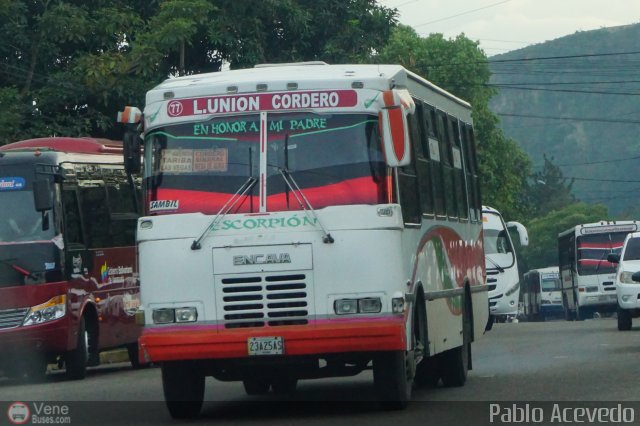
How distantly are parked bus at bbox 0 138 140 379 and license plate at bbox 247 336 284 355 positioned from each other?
8.14m

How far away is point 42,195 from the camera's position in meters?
20.1

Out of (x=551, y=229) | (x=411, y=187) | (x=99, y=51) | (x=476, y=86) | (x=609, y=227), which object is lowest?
(x=411, y=187)

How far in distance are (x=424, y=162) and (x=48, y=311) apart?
24.8 feet

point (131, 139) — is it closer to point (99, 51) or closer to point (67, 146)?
point (67, 146)

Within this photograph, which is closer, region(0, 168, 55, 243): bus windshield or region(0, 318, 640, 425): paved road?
region(0, 318, 640, 425): paved road

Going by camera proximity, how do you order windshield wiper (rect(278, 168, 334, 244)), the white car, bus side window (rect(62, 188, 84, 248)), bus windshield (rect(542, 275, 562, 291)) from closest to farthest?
windshield wiper (rect(278, 168, 334, 244)) < bus side window (rect(62, 188, 84, 248)) < the white car < bus windshield (rect(542, 275, 562, 291))

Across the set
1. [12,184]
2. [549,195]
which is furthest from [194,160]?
[549,195]

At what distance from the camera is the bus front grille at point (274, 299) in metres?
12.7

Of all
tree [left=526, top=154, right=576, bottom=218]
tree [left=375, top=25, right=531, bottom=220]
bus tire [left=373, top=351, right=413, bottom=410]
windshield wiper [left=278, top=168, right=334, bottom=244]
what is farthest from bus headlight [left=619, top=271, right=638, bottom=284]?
tree [left=526, top=154, right=576, bottom=218]

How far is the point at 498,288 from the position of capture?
126ft

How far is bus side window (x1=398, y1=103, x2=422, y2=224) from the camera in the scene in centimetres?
1338

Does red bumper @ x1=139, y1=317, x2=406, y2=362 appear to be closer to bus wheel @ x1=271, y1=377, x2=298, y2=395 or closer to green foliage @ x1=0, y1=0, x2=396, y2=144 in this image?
bus wheel @ x1=271, y1=377, x2=298, y2=395

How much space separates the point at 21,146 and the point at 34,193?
2.90 meters

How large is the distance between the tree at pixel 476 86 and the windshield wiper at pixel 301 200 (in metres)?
55.9
